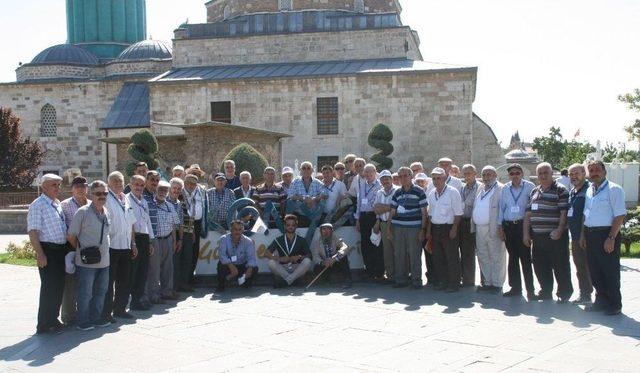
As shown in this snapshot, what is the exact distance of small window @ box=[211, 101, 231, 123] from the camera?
27.8 m

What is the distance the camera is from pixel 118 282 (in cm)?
741

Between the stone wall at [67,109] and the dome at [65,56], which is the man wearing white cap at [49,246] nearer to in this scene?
the stone wall at [67,109]

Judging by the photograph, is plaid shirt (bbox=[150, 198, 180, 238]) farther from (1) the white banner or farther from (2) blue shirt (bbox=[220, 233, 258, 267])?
(1) the white banner

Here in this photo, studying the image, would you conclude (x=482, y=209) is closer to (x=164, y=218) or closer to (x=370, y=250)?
(x=370, y=250)

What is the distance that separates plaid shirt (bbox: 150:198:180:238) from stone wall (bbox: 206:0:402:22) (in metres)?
24.7

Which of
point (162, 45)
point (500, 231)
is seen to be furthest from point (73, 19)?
point (500, 231)

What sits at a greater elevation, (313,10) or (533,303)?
(313,10)

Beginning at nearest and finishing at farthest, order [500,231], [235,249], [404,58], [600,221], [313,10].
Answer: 1. [600,221]
2. [500,231]
3. [235,249]
4. [404,58]
5. [313,10]

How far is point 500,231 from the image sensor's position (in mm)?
8445

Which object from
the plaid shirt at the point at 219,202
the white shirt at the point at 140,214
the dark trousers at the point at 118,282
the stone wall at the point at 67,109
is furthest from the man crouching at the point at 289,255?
the stone wall at the point at 67,109

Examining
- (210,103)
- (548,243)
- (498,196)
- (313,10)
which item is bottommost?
(548,243)

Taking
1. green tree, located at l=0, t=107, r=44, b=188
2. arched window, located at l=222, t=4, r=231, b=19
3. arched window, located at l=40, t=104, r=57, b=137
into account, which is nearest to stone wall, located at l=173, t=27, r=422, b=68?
arched window, located at l=222, t=4, r=231, b=19

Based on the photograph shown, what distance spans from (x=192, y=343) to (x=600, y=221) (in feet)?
14.7

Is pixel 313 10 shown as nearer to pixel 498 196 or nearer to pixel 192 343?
pixel 498 196
